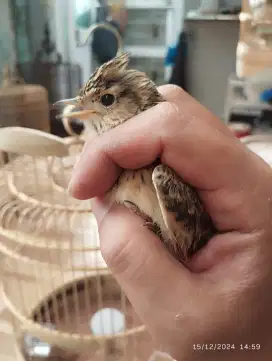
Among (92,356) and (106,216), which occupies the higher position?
(106,216)

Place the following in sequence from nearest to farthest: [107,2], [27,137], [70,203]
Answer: [27,137]
[70,203]
[107,2]

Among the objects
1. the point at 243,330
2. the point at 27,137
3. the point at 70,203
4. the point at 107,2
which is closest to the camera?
the point at 243,330

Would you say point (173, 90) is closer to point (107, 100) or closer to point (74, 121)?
point (107, 100)

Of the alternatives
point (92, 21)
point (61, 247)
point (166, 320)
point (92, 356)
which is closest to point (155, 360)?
point (92, 356)

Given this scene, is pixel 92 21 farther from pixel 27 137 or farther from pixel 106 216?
pixel 106 216

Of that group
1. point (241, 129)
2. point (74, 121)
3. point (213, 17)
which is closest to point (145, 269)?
point (74, 121)
